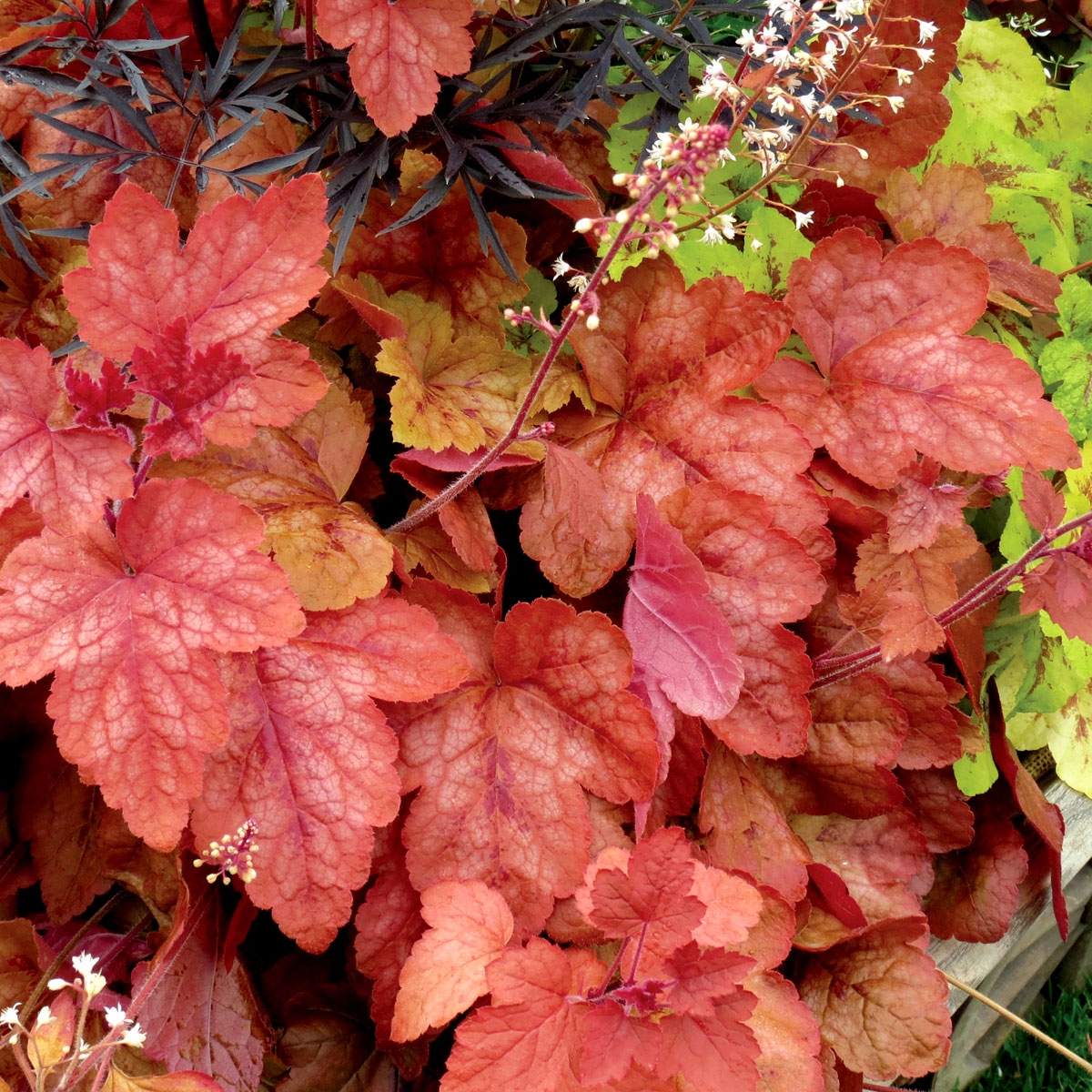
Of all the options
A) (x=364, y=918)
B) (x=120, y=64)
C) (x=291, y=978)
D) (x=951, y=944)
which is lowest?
(x=951, y=944)

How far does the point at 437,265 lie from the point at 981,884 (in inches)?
37.2

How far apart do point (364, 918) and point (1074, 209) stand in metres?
1.34

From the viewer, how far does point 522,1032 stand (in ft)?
2.24

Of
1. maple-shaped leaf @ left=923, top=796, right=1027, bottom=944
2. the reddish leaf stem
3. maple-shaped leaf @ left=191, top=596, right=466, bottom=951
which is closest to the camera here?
maple-shaped leaf @ left=191, top=596, right=466, bottom=951

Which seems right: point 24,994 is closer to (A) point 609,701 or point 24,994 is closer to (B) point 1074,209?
(A) point 609,701

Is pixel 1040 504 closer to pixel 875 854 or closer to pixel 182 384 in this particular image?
pixel 875 854

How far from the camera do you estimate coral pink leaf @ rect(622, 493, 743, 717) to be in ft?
2.68

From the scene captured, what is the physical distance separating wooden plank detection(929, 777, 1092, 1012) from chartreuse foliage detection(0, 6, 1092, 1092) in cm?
11

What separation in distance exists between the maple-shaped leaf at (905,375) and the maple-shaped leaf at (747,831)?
0.33 m

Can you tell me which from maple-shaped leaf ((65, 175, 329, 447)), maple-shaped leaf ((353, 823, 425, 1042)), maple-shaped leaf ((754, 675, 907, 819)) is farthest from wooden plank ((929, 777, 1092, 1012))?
maple-shaped leaf ((65, 175, 329, 447))

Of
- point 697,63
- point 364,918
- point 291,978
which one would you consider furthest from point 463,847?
point 697,63

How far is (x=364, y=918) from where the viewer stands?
0.81 meters

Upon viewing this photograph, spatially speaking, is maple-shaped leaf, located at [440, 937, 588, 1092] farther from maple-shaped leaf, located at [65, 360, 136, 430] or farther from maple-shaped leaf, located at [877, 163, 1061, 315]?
maple-shaped leaf, located at [877, 163, 1061, 315]

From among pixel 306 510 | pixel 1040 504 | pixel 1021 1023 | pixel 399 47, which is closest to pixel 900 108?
pixel 1040 504
